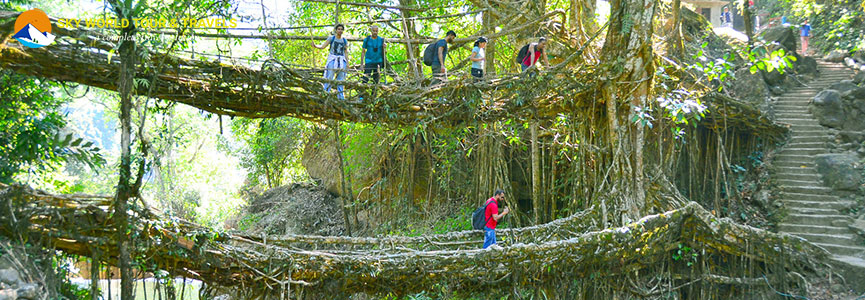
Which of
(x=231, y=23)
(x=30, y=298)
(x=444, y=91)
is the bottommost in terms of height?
(x=30, y=298)

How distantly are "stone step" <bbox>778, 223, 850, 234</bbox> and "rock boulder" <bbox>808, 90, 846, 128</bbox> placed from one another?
246cm

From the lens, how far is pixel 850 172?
26.2 feet

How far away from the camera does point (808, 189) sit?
8.17m

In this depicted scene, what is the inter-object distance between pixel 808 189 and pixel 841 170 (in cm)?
50

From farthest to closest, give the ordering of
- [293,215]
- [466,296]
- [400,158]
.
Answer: [293,215], [400,158], [466,296]

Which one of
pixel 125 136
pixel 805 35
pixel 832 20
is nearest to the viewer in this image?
pixel 125 136

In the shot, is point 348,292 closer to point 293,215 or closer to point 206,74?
point 206,74

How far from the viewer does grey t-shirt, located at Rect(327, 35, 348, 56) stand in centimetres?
545

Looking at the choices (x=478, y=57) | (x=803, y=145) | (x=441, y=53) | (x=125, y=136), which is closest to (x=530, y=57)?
(x=478, y=57)

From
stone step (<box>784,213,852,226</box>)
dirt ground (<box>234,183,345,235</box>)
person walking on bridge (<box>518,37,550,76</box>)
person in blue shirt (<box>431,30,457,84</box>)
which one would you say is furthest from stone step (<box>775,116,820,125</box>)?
dirt ground (<box>234,183,345,235</box>)

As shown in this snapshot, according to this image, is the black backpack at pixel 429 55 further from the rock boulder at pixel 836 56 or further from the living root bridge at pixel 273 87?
the rock boulder at pixel 836 56

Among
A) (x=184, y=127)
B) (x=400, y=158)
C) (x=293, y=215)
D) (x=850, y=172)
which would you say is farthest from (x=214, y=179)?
(x=850, y=172)

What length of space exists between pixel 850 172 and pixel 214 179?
13.6m

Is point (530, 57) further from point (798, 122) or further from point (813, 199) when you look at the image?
point (798, 122)
